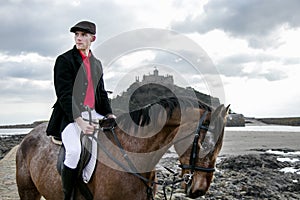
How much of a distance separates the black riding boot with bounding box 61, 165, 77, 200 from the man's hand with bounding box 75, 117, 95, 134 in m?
0.52

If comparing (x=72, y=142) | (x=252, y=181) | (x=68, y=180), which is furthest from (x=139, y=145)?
(x=252, y=181)

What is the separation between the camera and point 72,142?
14.0ft

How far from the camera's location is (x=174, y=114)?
4.02 metres

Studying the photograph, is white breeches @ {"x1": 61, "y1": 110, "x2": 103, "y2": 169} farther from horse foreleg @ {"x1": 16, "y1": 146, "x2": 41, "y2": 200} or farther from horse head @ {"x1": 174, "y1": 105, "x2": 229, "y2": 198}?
horse foreleg @ {"x1": 16, "y1": 146, "x2": 41, "y2": 200}

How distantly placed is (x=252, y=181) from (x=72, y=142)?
8.37m

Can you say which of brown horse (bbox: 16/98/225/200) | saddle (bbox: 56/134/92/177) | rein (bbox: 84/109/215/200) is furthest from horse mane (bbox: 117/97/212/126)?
saddle (bbox: 56/134/92/177)

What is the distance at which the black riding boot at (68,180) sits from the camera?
422 cm

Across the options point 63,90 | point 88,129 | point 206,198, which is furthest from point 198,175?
point 206,198

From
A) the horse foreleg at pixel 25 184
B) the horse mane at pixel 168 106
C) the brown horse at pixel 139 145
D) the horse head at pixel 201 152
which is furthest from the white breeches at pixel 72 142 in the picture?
the horse foreleg at pixel 25 184

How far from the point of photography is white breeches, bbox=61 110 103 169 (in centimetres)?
418

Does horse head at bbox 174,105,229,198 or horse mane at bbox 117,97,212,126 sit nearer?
horse head at bbox 174,105,229,198

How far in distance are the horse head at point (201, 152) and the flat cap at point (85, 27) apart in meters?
1.80

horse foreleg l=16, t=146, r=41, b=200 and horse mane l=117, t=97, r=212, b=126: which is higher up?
horse mane l=117, t=97, r=212, b=126

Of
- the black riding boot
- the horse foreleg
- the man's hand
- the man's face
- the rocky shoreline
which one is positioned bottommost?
the rocky shoreline
